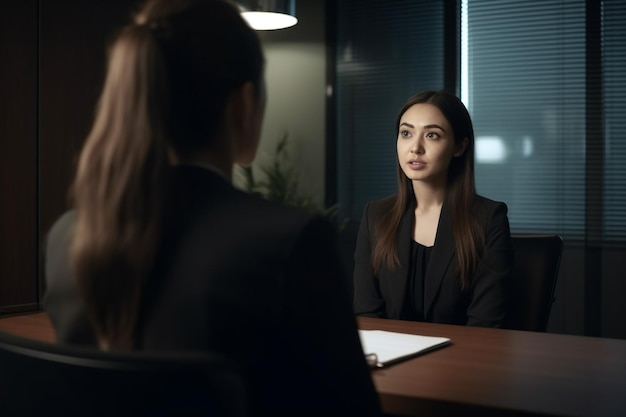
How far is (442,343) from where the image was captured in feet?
4.95

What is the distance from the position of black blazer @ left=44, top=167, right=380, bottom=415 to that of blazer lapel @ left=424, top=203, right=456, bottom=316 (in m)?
1.45

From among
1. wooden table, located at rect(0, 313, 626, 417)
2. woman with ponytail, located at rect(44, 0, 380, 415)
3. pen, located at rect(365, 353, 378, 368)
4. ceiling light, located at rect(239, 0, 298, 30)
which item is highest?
ceiling light, located at rect(239, 0, 298, 30)

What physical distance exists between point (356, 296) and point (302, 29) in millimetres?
3065

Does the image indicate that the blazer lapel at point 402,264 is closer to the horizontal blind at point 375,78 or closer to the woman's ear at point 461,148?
the woman's ear at point 461,148

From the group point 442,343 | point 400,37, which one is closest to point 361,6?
point 400,37

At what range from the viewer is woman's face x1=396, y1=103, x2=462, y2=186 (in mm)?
2385

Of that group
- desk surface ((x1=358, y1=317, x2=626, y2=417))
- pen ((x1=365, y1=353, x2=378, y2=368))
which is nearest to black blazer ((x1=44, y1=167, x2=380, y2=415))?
desk surface ((x1=358, y1=317, x2=626, y2=417))

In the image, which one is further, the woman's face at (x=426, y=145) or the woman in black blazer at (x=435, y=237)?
the woman's face at (x=426, y=145)

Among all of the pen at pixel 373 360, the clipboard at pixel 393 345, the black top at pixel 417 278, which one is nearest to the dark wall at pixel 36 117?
the black top at pixel 417 278

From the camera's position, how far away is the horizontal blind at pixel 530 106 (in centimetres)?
423

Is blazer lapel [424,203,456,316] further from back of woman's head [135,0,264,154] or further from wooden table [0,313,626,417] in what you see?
back of woman's head [135,0,264,154]

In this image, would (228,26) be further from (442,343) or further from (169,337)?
(442,343)

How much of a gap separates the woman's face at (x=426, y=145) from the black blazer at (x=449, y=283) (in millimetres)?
133

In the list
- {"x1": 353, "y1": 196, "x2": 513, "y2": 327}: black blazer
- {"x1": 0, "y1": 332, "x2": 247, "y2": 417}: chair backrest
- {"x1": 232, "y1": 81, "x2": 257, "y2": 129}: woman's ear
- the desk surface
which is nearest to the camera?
{"x1": 0, "y1": 332, "x2": 247, "y2": 417}: chair backrest
